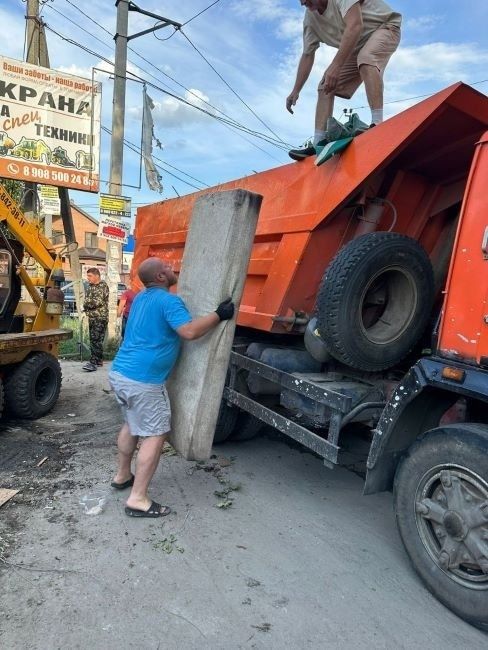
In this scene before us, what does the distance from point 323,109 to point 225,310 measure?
2.48m

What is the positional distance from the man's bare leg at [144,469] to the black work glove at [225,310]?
0.94 metres

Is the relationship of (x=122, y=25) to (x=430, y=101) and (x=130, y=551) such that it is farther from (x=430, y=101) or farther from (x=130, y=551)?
(x=130, y=551)

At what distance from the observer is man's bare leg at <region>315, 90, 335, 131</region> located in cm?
436

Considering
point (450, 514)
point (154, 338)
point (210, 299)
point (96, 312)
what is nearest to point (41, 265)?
point (96, 312)

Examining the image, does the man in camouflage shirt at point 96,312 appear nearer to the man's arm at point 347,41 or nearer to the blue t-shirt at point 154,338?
the blue t-shirt at point 154,338

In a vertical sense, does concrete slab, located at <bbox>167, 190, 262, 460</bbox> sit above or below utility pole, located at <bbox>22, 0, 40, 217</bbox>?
below

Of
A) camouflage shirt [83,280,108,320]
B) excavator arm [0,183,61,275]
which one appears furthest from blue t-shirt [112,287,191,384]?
camouflage shirt [83,280,108,320]

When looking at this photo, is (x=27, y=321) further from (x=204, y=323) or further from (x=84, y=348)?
(x=84, y=348)

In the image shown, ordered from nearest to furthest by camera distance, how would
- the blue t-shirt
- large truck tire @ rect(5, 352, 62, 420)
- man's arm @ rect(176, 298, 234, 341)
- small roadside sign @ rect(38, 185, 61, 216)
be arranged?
man's arm @ rect(176, 298, 234, 341), the blue t-shirt, large truck tire @ rect(5, 352, 62, 420), small roadside sign @ rect(38, 185, 61, 216)

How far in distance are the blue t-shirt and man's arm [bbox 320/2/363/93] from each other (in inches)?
92.8

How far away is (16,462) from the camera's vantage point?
4.11 metres

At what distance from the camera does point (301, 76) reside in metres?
4.83

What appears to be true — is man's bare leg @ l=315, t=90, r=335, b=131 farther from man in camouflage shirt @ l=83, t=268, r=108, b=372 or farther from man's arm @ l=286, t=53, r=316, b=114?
man in camouflage shirt @ l=83, t=268, r=108, b=372

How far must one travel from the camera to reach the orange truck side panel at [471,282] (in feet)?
7.36
